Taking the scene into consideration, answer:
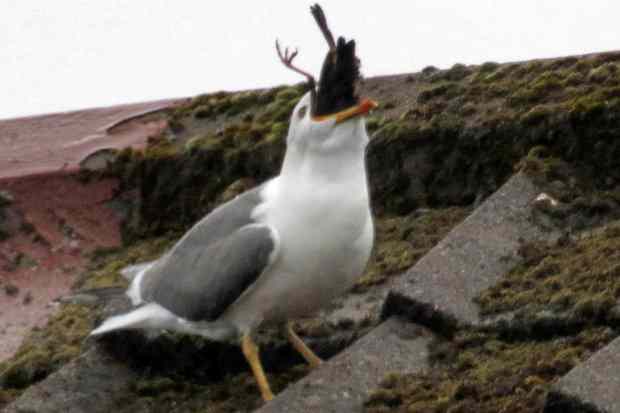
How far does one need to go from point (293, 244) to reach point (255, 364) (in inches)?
17.3

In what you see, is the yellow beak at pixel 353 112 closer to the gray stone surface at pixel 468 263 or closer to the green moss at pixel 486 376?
the gray stone surface at pixel 468 263

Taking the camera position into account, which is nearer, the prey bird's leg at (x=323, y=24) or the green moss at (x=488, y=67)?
the prey bird's leg at (x=323, y=24)

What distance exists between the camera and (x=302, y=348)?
6.62 meters

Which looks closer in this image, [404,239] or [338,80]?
[338,80]

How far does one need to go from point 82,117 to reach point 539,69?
257 centimetres

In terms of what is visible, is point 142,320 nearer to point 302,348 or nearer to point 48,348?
point 48,348

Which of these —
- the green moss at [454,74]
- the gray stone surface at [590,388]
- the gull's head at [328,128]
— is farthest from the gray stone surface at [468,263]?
the green moss at [454,74]

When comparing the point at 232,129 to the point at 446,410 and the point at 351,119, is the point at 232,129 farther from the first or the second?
the point at 446,410

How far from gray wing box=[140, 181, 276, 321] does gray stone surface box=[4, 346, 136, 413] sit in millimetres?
317

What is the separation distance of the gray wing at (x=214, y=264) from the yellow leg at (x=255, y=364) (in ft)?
0.48

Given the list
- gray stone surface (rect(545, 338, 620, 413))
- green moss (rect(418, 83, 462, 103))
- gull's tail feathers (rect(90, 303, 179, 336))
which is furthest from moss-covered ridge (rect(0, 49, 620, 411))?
gray stone surface (rect(545, 338, 620, 413))

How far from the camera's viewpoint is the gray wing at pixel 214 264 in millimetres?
6641

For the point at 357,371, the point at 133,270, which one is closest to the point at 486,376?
the point at 357,371

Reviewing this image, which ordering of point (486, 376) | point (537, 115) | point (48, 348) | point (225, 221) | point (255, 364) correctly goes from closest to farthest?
point (486, 376) → point (255, 364) → point (225, 221) → point (48, 348) → point (537, 115)
